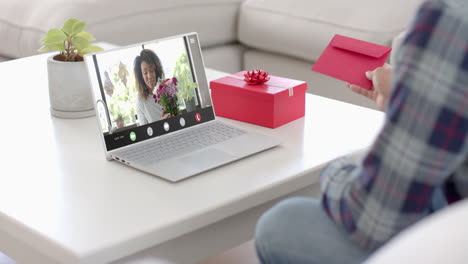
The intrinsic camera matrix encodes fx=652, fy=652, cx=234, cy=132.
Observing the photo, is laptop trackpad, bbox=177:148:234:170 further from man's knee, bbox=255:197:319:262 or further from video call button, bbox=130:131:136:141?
man's knee, bbox=255:197:319:262

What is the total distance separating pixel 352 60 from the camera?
1232 millimetres

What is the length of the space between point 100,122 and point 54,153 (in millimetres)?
113

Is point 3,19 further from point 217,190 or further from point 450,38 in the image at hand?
point 450,38

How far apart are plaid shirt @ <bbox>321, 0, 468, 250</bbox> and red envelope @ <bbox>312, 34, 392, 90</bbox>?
19.6 inches

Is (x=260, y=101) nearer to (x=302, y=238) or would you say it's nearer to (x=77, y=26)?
(x=77, y=26)

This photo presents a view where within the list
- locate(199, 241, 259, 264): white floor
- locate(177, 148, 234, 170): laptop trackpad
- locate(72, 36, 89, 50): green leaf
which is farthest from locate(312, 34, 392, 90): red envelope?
locate(199, 241, 259, 264): white floor

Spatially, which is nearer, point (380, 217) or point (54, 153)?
point (380, 217)

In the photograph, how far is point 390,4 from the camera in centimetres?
233

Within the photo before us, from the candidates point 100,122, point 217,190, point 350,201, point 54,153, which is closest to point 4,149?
point 54,153

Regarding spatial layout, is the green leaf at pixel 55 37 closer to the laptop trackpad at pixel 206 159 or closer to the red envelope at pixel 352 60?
the laptop trackpad at pixel 206 159

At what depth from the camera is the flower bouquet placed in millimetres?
1239

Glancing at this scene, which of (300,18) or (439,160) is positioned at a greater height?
(439,160)

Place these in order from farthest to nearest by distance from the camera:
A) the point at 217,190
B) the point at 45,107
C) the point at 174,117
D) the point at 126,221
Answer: the point at 45,107
the point at 174,117
the point at 217,190
the point at 126,221

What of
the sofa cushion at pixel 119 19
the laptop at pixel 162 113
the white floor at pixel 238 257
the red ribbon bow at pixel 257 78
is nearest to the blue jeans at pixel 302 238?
the laptop at pixel 162 113
